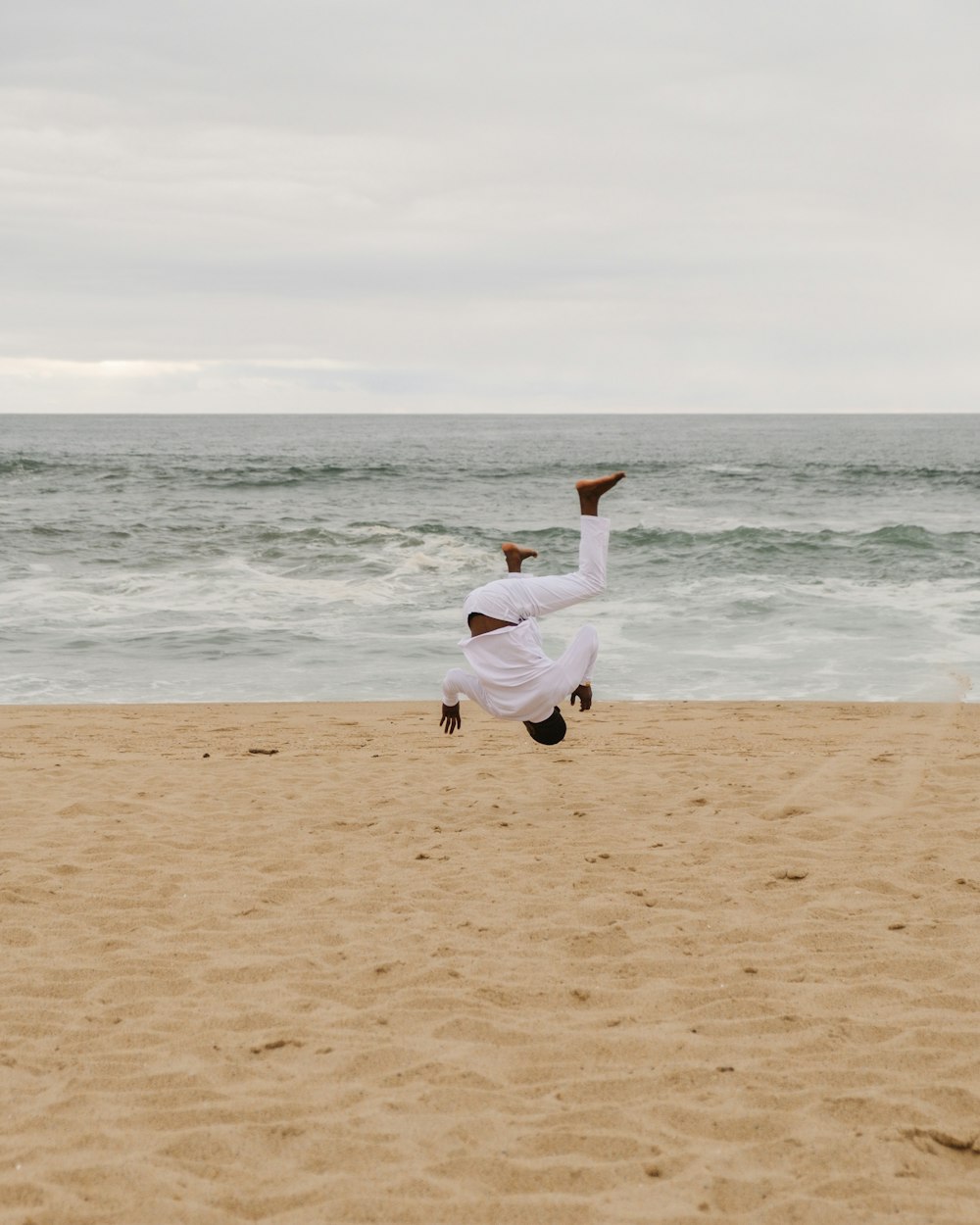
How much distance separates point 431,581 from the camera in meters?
21.8

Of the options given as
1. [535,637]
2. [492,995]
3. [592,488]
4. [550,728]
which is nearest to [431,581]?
[550,728]

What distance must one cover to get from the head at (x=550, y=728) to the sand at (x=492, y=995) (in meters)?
0.51

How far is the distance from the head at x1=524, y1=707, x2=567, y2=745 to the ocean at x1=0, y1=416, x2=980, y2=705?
206 inches

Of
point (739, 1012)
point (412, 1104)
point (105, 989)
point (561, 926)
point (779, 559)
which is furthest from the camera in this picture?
point (779, 559)

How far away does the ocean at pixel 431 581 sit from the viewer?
13.9 meters

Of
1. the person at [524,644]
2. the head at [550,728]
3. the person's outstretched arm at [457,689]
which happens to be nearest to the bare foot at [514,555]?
the person at [524,644]

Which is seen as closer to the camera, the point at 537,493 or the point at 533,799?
the point at 533,799

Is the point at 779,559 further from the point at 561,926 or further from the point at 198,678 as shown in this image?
the point at 561,926

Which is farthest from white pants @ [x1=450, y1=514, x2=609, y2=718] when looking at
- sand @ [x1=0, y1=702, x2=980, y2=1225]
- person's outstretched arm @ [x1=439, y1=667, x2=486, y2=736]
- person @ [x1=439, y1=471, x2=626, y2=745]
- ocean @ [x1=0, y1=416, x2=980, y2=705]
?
ocean @ [x1=0, y1=416, x2=980, y2=705]

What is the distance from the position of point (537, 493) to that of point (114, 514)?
50.2 feet

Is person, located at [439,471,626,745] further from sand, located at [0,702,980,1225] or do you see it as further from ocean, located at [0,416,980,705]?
ocean, located at [0,416,980,705]

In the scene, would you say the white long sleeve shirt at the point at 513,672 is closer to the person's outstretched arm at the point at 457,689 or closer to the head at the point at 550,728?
the person's outstretched arm at the point at 457,689

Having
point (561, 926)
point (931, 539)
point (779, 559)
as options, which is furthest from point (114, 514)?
point (561, 926)

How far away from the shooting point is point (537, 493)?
4038 cm
